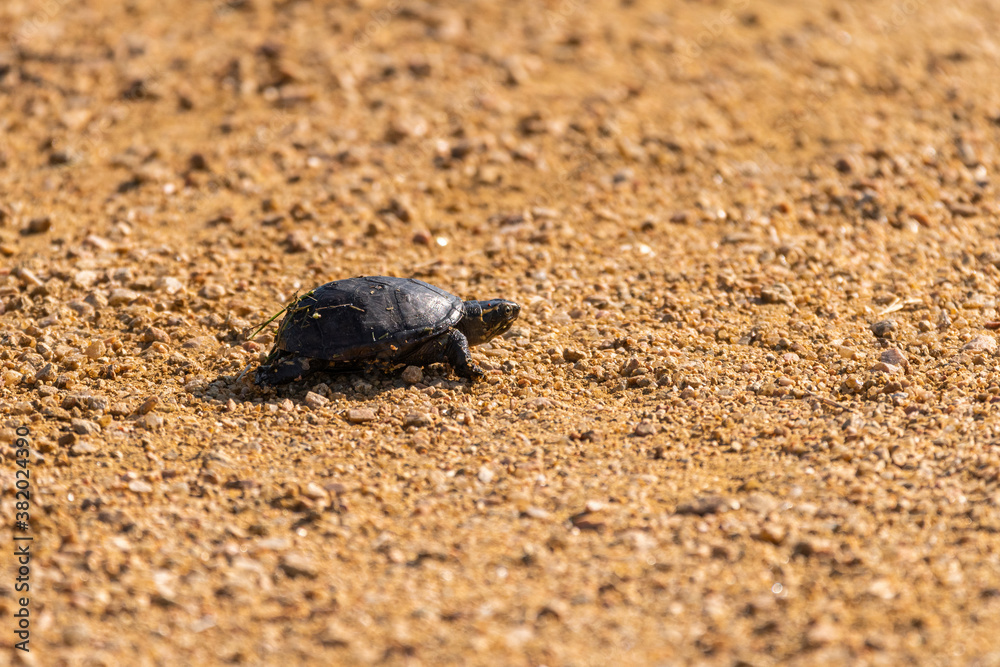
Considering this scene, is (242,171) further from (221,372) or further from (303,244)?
(221,372)

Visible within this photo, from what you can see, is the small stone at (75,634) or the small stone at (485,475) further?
the small stone at (485,475)

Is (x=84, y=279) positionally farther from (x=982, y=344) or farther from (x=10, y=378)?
(x=982, y=344)

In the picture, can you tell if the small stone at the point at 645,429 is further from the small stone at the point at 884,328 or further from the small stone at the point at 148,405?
the small stone at the point at 148,405

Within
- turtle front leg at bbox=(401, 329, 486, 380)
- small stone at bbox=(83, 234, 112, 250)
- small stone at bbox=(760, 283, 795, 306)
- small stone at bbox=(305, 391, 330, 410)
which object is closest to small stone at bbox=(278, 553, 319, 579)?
small stone at bbox=(305, 391, 330, 410)

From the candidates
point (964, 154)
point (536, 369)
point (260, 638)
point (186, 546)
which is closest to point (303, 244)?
point (536, 369)

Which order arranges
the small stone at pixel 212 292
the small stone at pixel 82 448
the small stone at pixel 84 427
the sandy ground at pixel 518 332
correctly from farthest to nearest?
1. the small stone at pixel 212 292
2. the small stone at pixel 84 427
3. the small stone at pixel 82 448
4. the sandy ground at pixel 518 332

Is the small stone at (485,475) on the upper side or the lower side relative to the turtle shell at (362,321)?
lower

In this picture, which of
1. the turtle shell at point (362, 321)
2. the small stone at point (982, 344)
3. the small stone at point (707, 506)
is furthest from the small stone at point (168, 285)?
the small stone at point (982, 344)

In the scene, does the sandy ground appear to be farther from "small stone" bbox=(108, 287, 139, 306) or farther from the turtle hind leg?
the turtle hind leg
